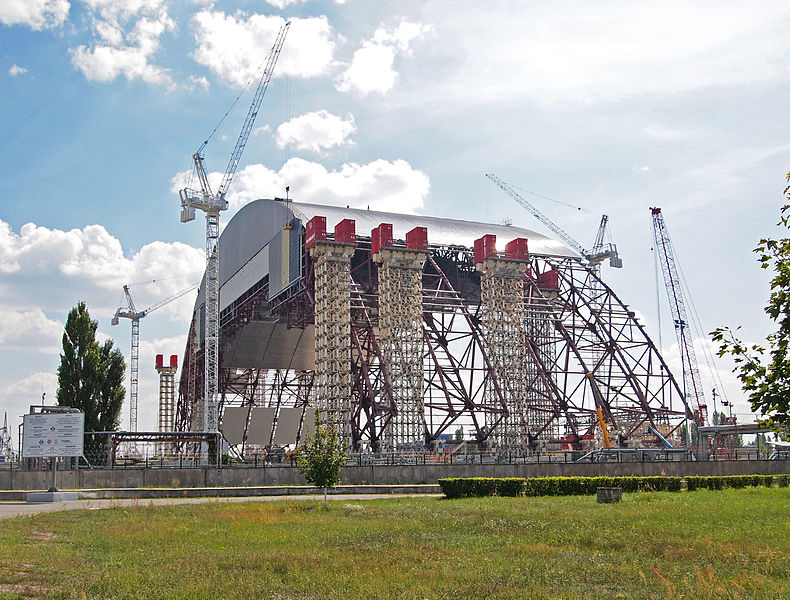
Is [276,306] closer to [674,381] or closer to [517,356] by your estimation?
[517,356]

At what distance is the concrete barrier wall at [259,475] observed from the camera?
164 ft

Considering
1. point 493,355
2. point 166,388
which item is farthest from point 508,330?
point 166,388

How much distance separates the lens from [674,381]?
86.6 m

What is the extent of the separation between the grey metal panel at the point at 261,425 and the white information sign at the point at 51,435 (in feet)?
154

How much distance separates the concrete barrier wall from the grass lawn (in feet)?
59.9

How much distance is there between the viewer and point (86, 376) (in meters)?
73.6

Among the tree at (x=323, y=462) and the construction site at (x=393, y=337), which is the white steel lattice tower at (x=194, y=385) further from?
the tree at (x=323, y=462)

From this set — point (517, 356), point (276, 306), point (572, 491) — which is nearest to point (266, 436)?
point (276, 306)

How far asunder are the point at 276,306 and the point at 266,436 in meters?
17.2

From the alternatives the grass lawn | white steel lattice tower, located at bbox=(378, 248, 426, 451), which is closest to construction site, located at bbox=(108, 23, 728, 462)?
white steel lattice tower, located at bbox=(378, 248, 426, 451)

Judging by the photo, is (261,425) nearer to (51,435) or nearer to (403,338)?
(403,338)

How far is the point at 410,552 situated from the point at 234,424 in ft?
253

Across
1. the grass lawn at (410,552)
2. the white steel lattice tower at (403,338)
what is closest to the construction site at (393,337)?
the white steel lattice tower at (403,338)

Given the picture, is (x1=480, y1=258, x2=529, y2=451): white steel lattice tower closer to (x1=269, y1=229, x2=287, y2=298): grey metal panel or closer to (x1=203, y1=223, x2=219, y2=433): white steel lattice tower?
(x1=269, y1=229, x2=287, y2=298): grey metal panel
